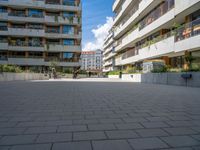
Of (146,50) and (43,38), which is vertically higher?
(43,38)

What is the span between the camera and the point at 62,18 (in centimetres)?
3903

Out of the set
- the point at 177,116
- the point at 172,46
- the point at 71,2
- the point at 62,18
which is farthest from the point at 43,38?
the point at 177,116

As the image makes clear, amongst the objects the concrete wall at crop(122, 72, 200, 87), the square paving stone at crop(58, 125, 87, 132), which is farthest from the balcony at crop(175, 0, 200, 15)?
the square paving stone at crop(58, 125, 87, 132)

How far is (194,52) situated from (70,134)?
60.2 feet

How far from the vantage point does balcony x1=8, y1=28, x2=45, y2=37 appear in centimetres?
3722

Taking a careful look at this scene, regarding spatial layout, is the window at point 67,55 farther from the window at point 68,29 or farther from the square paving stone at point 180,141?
the square paving stone at point 180,141

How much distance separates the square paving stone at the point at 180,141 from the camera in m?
2.72

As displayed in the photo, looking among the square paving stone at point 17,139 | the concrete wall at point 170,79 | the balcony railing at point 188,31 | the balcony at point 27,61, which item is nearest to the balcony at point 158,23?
the balcony railing at point 188,31

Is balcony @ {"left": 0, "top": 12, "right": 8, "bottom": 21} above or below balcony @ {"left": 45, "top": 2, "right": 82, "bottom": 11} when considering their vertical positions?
below

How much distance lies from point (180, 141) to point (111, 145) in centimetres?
120

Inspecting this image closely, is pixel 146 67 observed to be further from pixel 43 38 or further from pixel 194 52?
pixel 43 38

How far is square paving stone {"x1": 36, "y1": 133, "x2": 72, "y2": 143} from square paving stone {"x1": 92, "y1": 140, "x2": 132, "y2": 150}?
52 cm

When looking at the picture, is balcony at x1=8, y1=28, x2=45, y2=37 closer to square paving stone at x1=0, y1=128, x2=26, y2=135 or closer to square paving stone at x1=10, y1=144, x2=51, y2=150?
square paving stone at x1=0, y1=128, x2=26, y2=135

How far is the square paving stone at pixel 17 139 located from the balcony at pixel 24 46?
38.0 metres
